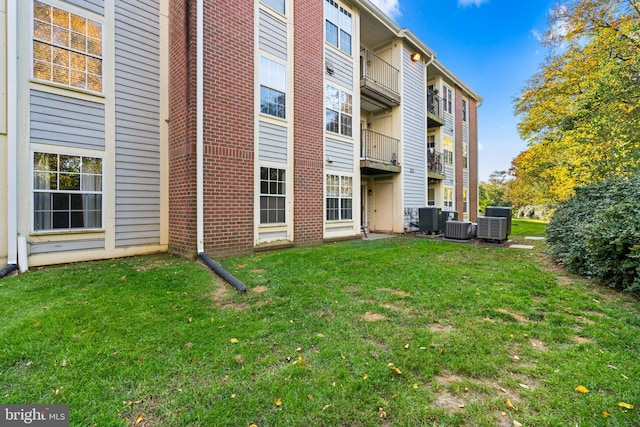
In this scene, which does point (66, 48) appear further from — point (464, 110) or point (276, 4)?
point (464, 110)

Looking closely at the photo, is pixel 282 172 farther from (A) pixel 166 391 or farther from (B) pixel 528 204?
(B) pixel 528 204

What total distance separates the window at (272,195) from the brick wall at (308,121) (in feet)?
1.62

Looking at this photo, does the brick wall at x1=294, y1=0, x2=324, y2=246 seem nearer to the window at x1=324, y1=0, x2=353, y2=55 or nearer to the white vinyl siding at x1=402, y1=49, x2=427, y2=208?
the window at x1=324, y1=0, x2=353, y2=55

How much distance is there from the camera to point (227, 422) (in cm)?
202

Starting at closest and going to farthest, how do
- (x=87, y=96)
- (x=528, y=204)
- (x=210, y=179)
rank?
(x=87, y=96) → (x=210, y=179) → (x=528, y=204)

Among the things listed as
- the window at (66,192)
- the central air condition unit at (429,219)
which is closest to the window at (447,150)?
the central air condition unit at (429,219)

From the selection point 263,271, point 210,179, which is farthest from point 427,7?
point 263,271

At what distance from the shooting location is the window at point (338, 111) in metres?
10.3

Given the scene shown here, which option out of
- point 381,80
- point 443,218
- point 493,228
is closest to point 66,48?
point 381,80

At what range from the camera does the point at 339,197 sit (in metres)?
10.6

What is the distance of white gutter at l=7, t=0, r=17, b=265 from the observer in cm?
542

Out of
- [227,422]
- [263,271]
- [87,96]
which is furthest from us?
[87,96]

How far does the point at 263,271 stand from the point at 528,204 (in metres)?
35.5

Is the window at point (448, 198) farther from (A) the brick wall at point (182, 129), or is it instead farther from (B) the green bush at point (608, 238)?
(A) the brick wall at point (182, 129)
